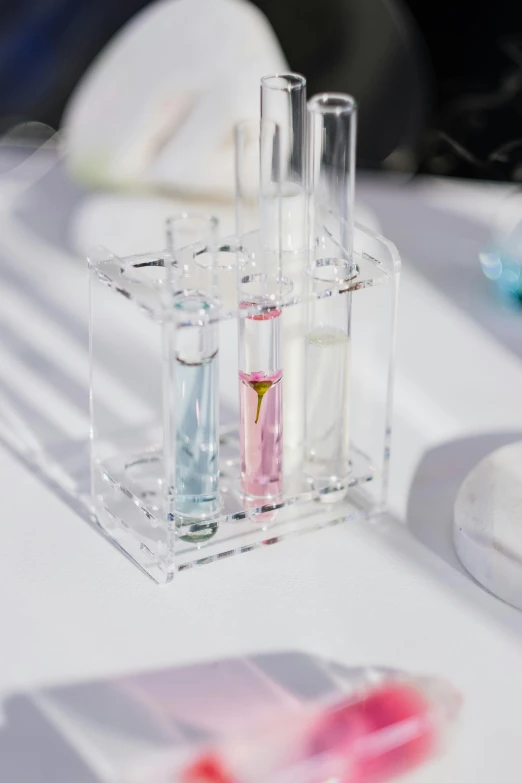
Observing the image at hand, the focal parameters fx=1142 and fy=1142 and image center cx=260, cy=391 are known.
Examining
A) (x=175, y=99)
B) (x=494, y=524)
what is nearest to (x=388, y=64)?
(x=175, y=99)

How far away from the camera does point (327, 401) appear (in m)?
0.69

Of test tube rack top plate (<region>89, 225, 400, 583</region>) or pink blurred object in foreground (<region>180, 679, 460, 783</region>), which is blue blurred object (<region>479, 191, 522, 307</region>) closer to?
test tube rack top plate (<region>89, 225, 400, 583</region>)

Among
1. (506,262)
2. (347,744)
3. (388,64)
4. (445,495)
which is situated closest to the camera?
(347,744)

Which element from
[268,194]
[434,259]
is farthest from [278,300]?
[434,259]

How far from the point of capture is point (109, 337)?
952 millimetres

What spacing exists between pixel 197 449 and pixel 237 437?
11 cm

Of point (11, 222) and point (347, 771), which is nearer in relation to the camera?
point (347, 771)

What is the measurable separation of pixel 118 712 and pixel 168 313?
0.67ft

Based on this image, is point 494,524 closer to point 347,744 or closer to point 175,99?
point 347,744

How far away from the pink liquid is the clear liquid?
3 cm

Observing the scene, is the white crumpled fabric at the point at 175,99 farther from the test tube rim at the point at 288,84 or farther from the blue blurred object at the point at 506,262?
the test tube rim at the point at 288,84

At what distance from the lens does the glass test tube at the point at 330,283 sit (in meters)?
0.66

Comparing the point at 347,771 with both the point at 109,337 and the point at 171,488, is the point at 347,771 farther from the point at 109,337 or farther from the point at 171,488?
the point at 109,337

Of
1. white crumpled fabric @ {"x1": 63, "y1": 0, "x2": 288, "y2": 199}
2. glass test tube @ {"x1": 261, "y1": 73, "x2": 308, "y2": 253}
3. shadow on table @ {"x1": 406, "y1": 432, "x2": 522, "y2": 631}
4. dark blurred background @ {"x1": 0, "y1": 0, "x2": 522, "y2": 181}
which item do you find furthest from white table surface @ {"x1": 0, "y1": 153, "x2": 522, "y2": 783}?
dark blurred background @ {"x1": 0, "y1": 0, "x2": 522, "y2": 181}
